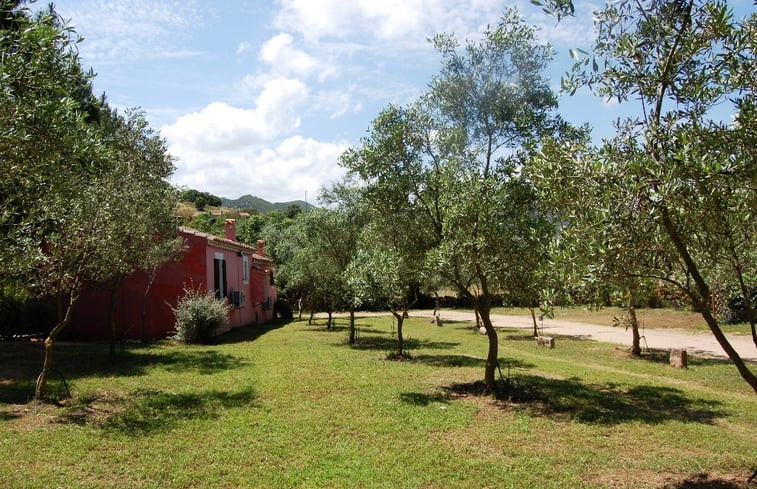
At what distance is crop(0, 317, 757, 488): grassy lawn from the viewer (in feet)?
20.4

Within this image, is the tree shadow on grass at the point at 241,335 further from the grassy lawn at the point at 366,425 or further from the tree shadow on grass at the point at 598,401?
the tree shadow on grass at the point at 598,401

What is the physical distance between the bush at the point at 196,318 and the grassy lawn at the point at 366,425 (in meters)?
3.39

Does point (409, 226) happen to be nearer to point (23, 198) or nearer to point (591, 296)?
point (591, 296)

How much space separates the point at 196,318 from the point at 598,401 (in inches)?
512

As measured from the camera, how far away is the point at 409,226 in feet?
38.5

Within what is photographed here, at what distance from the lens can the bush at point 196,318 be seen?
1791 cm

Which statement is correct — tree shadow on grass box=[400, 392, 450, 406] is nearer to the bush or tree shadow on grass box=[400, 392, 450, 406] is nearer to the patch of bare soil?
the bush

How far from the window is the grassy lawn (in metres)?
7.36

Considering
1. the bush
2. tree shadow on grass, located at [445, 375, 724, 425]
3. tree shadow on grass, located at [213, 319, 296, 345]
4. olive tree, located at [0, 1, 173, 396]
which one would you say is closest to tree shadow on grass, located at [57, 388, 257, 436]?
olive tree, located at [0, 1, 173, 396]

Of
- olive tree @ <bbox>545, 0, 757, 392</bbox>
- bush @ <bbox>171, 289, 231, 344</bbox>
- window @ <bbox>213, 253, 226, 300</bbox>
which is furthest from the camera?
window @ <bbox>213, 253, 226, 300</bbox>

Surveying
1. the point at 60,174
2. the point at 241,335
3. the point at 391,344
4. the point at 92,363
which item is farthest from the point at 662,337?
the point at 60,174

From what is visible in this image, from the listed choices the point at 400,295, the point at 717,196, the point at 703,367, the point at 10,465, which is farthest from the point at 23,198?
the point at 703,367

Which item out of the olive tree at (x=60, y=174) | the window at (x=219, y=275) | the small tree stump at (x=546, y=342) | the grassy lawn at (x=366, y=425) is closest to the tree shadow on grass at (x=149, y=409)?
the grassy lawn at (x=366, y=425)

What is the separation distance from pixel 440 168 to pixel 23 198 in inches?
290
